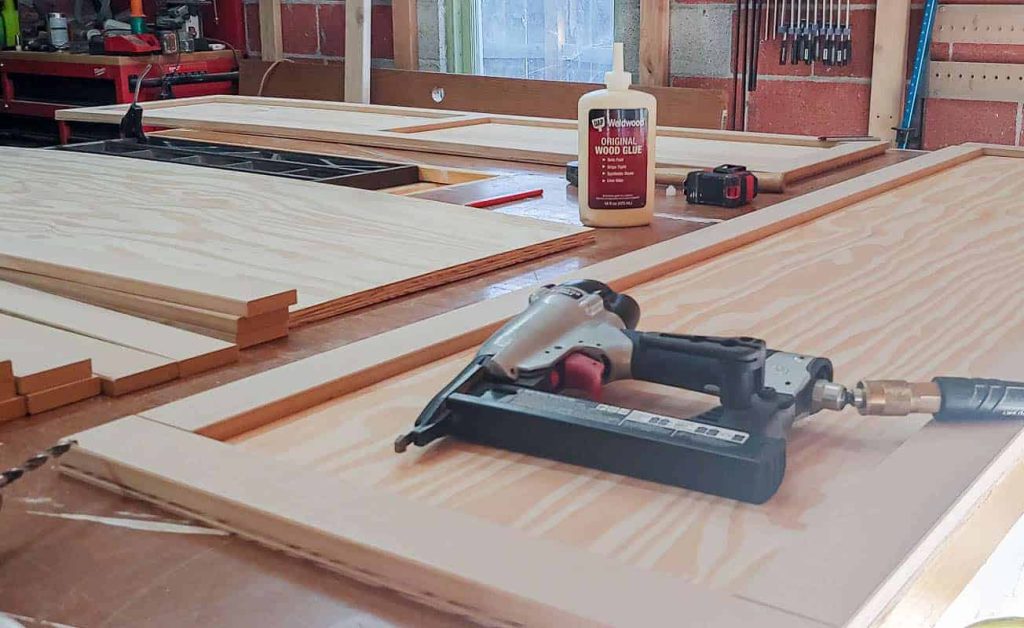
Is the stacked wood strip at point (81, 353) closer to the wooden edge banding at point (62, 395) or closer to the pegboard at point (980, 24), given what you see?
the wooden edge banding at point (62, 395)

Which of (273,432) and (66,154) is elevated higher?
(66,154)

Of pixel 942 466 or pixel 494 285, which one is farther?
pixel 494 285

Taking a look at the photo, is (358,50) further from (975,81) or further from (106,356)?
(106,356)

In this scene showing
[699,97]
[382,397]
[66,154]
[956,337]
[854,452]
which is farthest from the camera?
[699,97]

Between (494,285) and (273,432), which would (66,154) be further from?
(273,432)

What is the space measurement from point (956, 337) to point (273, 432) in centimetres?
56

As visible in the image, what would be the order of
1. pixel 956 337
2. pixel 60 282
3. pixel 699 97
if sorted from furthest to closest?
pixel 699 97, pixel 60 282, pixel 956 337

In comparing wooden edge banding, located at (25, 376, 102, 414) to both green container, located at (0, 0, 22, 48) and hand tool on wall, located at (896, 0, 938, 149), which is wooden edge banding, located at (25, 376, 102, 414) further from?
green container, located at (0, 0, 22, 48)

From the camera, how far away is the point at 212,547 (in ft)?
1.87

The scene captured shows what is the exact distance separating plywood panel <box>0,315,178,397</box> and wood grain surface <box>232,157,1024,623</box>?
0.15 metres

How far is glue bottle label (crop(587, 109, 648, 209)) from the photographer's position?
129cm

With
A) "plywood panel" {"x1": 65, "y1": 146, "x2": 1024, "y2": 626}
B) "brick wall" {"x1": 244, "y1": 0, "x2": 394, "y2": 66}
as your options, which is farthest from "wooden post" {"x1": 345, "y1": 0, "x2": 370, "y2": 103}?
"plywood panel" {"x1": 65, "y1": 146, "x2": 1024, "y2": 626}

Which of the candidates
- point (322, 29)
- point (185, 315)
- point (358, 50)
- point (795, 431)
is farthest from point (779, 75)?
point (795, 431)

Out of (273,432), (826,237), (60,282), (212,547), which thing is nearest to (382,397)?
(273,432)
